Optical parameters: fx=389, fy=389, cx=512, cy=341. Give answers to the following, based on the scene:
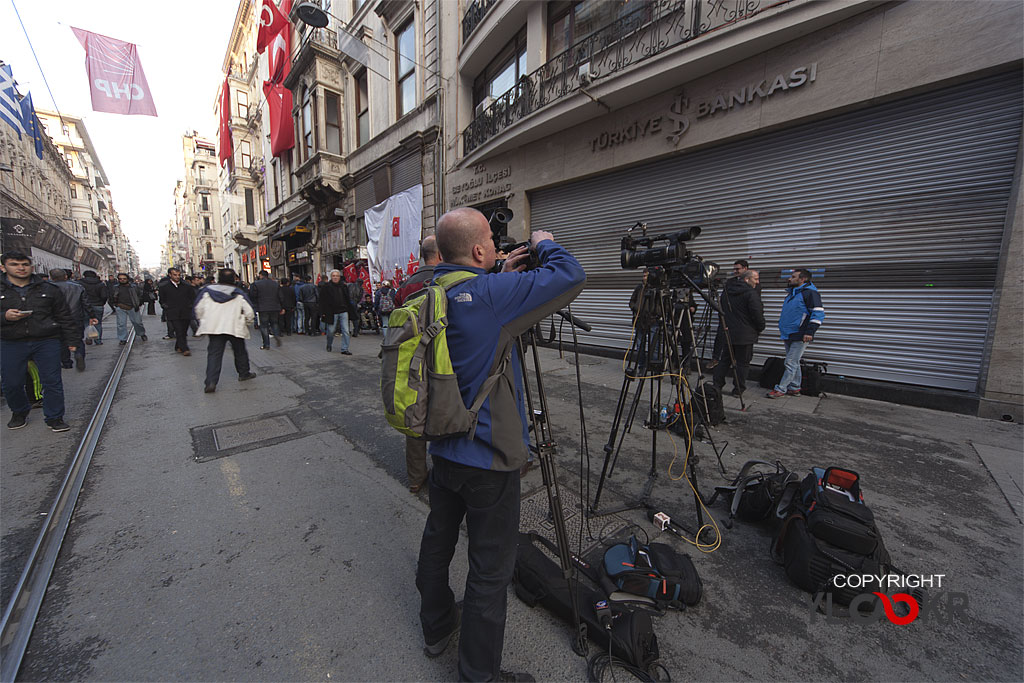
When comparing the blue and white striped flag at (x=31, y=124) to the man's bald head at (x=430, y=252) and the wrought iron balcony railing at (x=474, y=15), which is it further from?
the wrought iron balcony railing at (x=474, y=15)

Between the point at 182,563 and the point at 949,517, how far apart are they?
5.13 m

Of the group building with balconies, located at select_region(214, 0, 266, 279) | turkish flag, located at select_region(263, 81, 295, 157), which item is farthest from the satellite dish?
building with balconies, located at select_region(214, 0, 266, 279)

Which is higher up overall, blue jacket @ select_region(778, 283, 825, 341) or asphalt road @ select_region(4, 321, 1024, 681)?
blue jacket @ select_region(778, 283, 825, 341)

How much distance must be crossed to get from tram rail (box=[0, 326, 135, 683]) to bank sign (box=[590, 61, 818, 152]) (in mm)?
9148

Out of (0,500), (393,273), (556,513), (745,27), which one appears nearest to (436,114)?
(393,273)

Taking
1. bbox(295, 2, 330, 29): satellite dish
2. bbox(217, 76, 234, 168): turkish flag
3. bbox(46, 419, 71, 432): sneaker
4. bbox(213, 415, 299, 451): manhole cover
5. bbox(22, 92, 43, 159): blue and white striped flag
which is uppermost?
bbox(217, 76, 234, 168): turkish flag

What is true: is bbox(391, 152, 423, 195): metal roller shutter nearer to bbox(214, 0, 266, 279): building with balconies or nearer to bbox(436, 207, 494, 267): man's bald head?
bbox(436, 207, 494, 267): man's bald head

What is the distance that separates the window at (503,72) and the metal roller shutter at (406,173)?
2.80m

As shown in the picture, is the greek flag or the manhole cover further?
the manhole cover

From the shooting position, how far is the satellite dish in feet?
31.0

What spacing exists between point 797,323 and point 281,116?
74.5ft

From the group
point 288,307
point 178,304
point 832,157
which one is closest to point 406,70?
point 288,307

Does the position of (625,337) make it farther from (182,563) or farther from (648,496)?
(182,563)

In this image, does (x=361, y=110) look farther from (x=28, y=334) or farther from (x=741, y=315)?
(x=741, y=315)
